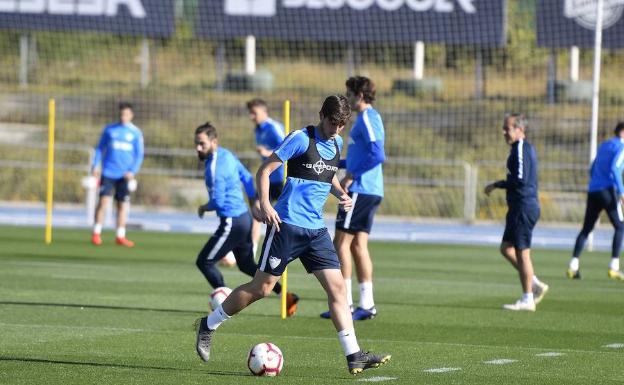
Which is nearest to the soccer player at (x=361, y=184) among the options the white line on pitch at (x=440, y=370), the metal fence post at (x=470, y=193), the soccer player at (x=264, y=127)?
the white line on pitch at (x=440, y=370)

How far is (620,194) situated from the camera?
1758 centimetres

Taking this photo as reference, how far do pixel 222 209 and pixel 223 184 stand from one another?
0.83 feet

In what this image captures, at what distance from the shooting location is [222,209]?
12.7 meters

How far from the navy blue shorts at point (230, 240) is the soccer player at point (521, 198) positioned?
112 inches

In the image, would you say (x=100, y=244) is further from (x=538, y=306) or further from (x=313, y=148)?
(x=313, y=148)

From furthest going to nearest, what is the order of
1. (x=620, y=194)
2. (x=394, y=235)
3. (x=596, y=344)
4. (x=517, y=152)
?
1. (x=394, y=235)
2. (x=620, y=194)
3. (x=517, y=152)
4. (x=596, y=344)

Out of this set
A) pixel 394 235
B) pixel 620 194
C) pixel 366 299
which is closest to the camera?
pixel 366 299

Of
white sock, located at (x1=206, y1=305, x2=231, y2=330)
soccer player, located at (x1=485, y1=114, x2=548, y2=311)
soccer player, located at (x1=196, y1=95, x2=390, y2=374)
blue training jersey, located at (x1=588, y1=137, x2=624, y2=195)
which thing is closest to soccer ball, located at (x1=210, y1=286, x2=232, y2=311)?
white sock, located at (x1=206, y1=305, x2=231, y2=330)

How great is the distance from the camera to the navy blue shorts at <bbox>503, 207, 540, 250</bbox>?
538 inches

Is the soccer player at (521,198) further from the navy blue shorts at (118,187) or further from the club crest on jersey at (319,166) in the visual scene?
the navy blue shorts at (118,187)

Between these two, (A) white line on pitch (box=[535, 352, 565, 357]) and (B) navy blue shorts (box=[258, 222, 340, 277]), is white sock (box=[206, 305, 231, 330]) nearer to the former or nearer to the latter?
(B) navy blue shorts (box=[258, 222, 340, 277])

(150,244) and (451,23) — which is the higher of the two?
(451,23)

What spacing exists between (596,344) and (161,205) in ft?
73.1

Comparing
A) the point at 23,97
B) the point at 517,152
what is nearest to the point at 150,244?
the point at 517,152
